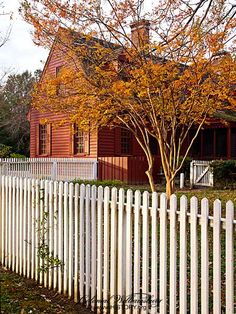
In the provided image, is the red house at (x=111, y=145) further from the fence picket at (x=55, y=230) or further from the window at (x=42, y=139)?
the fence picket at (x=55, y=230)

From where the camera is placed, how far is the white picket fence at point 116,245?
137 inches

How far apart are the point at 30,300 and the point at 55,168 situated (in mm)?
17108

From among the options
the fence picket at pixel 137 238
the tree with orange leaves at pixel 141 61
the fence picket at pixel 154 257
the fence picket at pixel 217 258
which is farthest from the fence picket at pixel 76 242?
the tree with orange leaves at pixel 141 61

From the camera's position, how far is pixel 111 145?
2303 cm

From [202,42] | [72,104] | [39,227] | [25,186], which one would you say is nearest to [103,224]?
[39,227]

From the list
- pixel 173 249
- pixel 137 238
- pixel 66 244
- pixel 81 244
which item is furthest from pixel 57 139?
pixel 173 249

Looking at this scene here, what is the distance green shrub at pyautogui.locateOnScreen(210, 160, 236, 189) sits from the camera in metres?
18.7

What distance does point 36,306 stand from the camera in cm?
463

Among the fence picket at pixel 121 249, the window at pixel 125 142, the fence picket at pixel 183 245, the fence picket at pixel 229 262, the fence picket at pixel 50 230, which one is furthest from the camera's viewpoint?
the window at pixel 125 142

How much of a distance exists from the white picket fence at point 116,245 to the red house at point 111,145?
13840mm

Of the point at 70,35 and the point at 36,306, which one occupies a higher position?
the point at 70,35

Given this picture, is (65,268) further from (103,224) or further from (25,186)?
(25,186)

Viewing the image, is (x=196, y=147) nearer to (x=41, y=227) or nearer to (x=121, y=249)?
(x=41, y=227)

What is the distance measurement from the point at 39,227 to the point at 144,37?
261 inches
